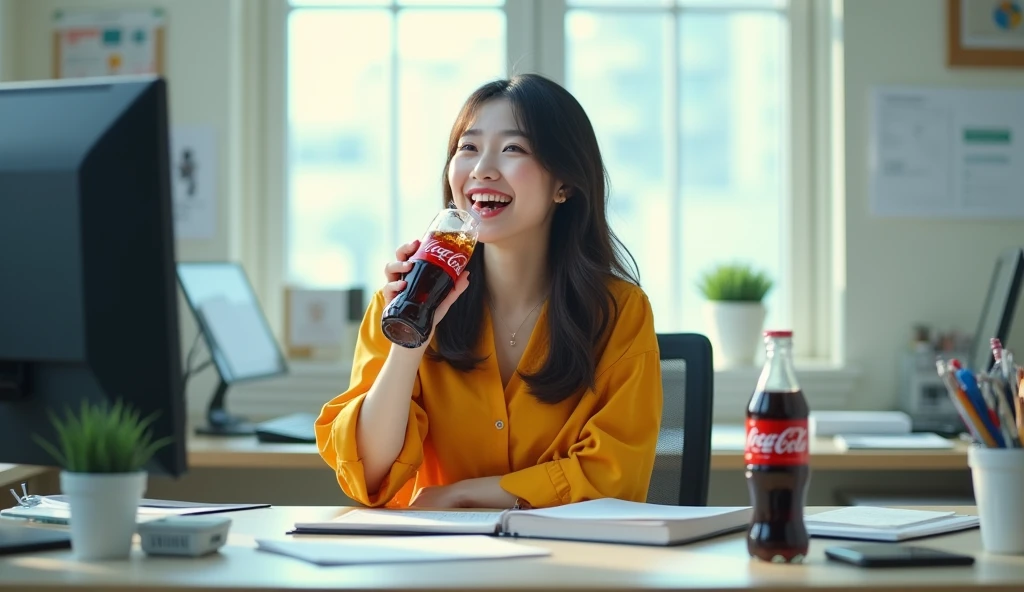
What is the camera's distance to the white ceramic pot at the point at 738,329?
315 cm

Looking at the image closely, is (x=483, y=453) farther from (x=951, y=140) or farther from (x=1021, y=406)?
(x=951, y=140)

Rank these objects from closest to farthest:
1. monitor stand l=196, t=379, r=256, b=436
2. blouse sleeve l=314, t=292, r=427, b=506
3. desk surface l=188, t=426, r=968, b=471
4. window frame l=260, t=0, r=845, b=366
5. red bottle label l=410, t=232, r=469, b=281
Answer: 1. red bottle label l=410, t=232, r=469, b=281
2. blouse sleeve l=314, t=292, r=427, b=506
3. desk surface l=188, t=426, r=968, b=471
4. monitor stand l=196, t=379, r=256, b=436
5. window frame l=260, t=0, r=845, b=366

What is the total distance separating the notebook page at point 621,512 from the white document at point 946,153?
205 centimetres

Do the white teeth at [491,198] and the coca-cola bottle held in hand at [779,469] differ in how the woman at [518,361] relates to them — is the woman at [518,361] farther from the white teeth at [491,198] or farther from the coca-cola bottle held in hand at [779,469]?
the coca-cola bottle held in hand at [779,469]

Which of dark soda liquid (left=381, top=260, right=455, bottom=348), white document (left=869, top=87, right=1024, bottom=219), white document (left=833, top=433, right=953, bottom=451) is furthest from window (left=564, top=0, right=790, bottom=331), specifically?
dark soda liquid (left=381, top=260, right=455, bottom=348)

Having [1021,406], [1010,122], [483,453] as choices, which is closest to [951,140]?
[1010,122]

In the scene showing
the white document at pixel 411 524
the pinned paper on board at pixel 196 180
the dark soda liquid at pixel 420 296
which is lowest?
the white document at pixel 411 524

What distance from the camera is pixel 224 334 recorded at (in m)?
2.78

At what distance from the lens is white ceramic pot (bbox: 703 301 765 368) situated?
3150 millimetres

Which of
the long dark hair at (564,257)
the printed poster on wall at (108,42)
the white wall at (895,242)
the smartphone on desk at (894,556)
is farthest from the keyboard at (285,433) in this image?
the smartphone on desk at (894,556)

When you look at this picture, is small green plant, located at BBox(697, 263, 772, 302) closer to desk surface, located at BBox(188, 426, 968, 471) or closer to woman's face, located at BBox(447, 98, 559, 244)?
desk surface, located at BBox(188, 426, 968, 471)

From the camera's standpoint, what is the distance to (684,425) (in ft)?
6.15

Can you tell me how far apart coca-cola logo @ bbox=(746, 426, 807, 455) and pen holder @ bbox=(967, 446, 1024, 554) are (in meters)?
0.20

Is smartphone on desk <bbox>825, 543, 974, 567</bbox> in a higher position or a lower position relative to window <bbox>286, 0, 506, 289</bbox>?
lower
